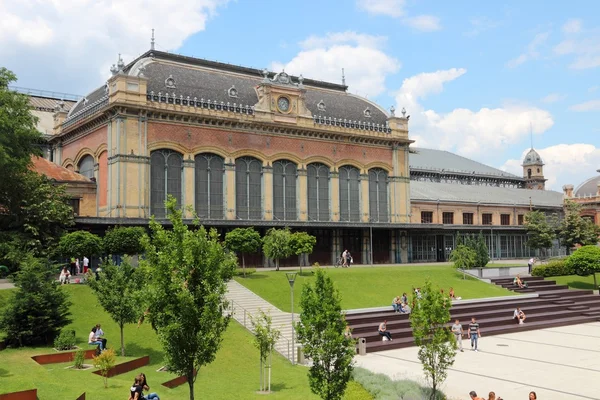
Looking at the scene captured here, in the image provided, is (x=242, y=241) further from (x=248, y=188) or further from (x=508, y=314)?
(x=508, y=314)

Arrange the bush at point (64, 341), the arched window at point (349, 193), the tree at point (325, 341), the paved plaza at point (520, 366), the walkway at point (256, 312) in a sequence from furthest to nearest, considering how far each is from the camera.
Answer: the arched window at point (349, 193) < the walkway at point (256, 312) < the bush at point (64, 341) < the paved plaza at point (520, 366) < the tree at point (325, 341)

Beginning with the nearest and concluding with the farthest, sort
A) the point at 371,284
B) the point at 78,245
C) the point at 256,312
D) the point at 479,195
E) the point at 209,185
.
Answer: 1. the point at 256,312
2. the point at 78,245
3. the point at 371,284
4. the point at 209,185
5. the point at 479,195

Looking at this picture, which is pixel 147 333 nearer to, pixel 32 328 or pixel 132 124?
pixel 32 328

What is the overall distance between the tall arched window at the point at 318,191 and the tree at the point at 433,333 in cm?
3244

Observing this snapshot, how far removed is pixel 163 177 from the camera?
4459 cm

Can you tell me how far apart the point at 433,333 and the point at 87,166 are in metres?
37.1

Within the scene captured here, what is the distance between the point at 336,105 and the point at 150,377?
128ft

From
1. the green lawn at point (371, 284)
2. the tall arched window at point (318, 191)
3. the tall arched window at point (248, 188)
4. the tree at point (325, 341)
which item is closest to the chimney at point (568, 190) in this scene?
the green lawn at point (371, 284)

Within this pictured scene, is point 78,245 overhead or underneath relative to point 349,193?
underneath

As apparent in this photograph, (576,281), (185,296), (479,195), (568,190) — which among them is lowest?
(576,281)

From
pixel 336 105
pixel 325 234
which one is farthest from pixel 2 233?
pixel 336 105

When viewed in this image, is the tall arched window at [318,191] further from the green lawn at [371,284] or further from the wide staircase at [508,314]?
the wide staircase at [508,314]

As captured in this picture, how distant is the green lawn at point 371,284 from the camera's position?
35.3 meters

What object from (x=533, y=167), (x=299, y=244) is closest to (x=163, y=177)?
(x=299, y=244)
